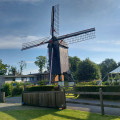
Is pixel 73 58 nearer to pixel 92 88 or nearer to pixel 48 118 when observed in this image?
pixel 92 88

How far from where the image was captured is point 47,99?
9656 millimetres

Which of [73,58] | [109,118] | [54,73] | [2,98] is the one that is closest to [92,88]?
[109,118]

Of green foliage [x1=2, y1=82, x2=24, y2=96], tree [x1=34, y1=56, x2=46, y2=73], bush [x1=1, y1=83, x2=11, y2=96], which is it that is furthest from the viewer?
tree [x1=34, y1=56, x2=46, y2=73]

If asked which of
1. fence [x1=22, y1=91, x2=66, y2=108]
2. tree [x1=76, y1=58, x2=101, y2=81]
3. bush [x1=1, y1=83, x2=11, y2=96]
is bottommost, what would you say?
bush [x1=1, y1=83, x2=11, y2=96]

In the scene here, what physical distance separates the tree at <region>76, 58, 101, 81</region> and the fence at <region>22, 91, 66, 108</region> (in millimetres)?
36243

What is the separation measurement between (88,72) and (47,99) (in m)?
37.6

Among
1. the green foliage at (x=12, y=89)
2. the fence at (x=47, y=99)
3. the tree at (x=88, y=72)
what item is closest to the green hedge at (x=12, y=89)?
the green foliage at (x=12, y=89)

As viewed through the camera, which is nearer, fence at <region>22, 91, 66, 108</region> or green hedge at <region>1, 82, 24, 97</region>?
fence at <region>22, 91, 66, 108</region>

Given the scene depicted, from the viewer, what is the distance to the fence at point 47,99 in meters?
8.88

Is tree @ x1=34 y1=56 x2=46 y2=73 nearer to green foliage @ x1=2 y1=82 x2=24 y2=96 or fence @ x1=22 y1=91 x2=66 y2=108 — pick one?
green foliage @ x1=2 y1=82 x2=24 y2=96

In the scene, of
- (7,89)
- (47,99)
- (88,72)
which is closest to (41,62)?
(88,72)

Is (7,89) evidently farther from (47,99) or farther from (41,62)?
(41,62)

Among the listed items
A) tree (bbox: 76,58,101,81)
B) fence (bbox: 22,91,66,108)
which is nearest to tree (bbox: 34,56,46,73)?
tree (bbox: 76,58,101,81)

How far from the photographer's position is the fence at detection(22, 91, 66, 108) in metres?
8.88
